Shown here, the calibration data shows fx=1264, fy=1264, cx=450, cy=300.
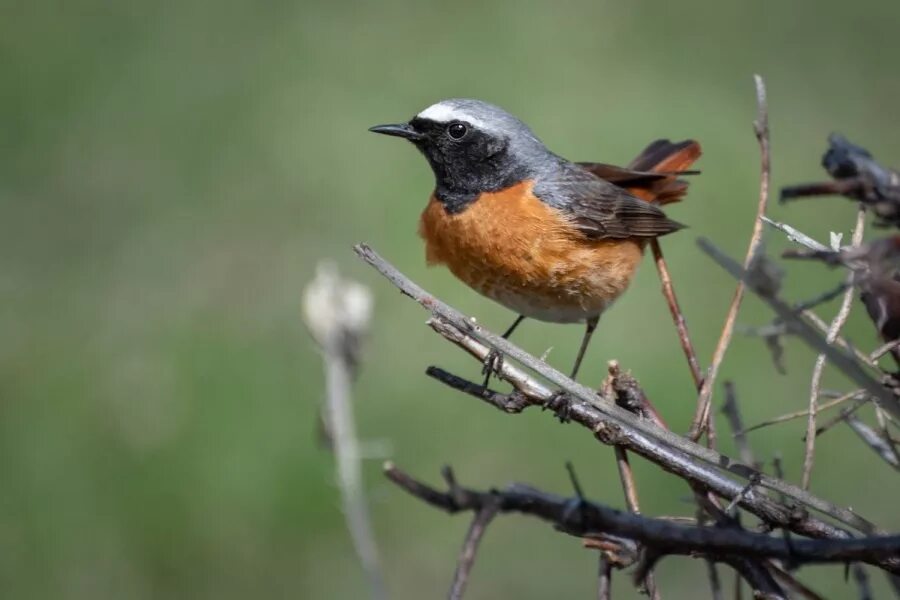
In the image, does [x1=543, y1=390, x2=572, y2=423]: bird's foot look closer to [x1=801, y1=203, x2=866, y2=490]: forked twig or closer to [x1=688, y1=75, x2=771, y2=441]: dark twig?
[x1=688, y1=75, x2=771, y2=441]: dark twig

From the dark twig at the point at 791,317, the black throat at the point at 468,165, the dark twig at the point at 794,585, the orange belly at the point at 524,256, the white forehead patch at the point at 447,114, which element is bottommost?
the dark twig at the point at 794,585

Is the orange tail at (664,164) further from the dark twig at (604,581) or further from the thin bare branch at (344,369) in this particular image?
the dark twig at (604,581)

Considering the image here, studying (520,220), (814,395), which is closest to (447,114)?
(520,220)

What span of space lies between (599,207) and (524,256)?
61 centimetres

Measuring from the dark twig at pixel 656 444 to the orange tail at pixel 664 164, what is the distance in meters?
3.35

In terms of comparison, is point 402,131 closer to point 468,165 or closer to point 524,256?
point 468,165

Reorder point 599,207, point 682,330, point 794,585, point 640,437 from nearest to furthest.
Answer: point 794,585 → point 640,437 → point 682,330 → point 599,207

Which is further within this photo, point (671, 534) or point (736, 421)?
point (736, 421)

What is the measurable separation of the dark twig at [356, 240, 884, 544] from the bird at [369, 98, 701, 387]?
92.9 inches

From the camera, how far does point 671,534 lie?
150 cm

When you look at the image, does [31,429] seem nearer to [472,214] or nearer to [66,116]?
[472,214]

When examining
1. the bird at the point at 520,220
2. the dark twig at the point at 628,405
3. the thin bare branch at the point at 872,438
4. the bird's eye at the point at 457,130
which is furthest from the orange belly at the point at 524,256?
the thin bare branch at the point at 872,438

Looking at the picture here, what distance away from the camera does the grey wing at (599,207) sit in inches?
192

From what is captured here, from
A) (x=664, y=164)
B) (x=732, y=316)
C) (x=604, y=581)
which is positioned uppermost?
(x=664, y=164)
